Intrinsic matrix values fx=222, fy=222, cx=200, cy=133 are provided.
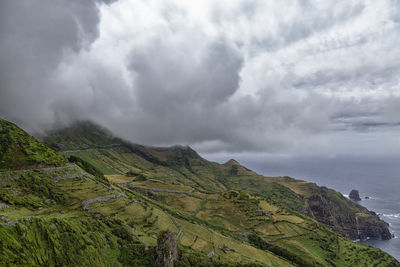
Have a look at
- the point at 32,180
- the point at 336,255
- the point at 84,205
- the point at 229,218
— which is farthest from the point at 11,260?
the point at 336,255

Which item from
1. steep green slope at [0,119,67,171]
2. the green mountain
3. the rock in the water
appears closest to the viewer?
the green mountain

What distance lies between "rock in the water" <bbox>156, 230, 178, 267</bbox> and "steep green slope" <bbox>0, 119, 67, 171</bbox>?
275 ft

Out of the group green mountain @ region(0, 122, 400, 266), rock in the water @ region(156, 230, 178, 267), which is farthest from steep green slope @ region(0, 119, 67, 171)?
rock in the water @ region(156, 230, 178, 267)

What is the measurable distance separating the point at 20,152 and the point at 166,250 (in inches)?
4013

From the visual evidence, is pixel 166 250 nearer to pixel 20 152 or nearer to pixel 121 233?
pixel 121 233

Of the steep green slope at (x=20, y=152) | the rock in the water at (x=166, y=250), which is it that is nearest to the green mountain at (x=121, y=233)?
the rock in the water at (x=166, y=250)

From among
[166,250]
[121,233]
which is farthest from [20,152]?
[166,250]

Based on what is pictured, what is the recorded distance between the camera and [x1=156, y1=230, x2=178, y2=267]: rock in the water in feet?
224

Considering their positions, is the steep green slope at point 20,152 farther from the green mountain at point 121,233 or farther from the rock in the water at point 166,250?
the rock in the water at point 166,250

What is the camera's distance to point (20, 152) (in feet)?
389

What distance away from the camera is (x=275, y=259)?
411 feet

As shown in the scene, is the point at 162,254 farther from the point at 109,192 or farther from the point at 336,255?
the point at 336,255

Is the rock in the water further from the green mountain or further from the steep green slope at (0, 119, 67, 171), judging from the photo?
the steep green slope at (0, 119, 67, 171)

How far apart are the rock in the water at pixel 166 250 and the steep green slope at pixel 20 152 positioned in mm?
83900
